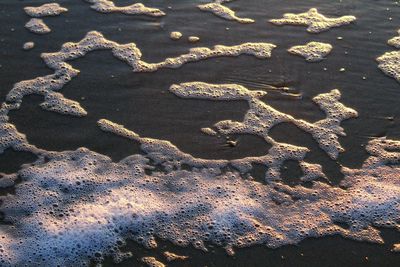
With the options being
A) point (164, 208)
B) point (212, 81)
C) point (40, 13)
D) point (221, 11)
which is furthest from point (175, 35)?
point (164, 208)

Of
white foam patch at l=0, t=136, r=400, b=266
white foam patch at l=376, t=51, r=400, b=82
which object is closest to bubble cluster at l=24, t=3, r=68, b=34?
white foam patch at l=0, t=136, r=400, b=266

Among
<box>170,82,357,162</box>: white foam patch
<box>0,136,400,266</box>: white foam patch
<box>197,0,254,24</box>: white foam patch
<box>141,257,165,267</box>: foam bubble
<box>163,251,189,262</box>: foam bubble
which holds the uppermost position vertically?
<box>197,0,254,24</box>: white foam patch

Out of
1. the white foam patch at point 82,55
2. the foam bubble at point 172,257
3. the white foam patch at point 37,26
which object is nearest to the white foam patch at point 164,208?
the foam bubble at point 172,257

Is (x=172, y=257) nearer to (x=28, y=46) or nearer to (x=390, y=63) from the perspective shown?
(x=28, y=46)

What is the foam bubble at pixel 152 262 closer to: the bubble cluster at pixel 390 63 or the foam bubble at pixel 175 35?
the foam bubble at pixel 175 35

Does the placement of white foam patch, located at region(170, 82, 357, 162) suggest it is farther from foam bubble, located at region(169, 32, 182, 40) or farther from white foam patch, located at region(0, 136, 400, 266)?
foam bubble, located at region(169, 32, 182, 40)
